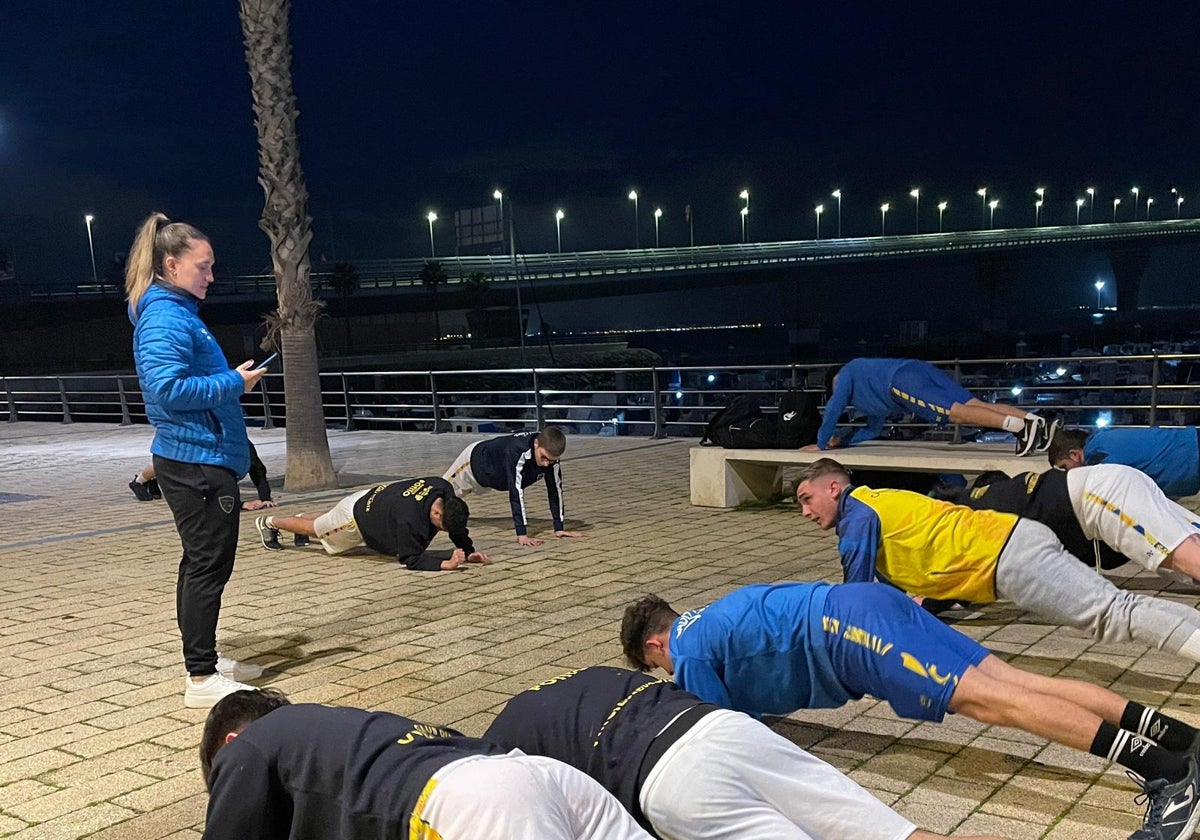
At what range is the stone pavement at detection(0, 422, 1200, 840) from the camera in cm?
349

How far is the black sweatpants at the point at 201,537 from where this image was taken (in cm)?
438

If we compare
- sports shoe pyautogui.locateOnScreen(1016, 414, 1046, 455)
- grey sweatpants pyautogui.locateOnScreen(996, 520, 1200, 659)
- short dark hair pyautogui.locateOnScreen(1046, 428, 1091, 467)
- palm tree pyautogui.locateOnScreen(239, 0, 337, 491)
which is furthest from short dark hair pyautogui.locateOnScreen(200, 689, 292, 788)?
palm tree pyautogui.locateOnScreen(239, 0, 337, 491)

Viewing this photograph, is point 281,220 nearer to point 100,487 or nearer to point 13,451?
point 100,487

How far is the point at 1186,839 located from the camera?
2.82 meters

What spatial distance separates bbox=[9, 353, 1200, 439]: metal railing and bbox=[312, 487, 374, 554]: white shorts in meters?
4.65

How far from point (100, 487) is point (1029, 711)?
12.2m

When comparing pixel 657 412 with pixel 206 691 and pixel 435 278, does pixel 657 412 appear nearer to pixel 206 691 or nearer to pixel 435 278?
pixel 206 691

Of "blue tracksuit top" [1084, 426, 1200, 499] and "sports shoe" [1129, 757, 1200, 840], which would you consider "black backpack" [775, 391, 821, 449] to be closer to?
"blue tracksuit top" [1084, 426, 1200, 499]

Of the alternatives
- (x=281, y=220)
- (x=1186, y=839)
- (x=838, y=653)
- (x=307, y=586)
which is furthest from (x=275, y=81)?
(x=1186, y=839)

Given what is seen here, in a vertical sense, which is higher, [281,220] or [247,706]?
[281,220]

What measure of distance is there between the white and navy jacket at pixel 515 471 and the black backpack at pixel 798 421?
2.12 metres

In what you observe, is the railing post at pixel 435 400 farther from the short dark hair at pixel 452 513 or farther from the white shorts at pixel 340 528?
the short dark hair at pixel 452 513

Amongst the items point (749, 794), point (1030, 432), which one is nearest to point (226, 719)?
point (749, 794)

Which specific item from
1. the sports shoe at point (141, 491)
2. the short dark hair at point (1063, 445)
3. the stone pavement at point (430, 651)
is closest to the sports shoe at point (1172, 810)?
the stone pavement at point (430, 651)
